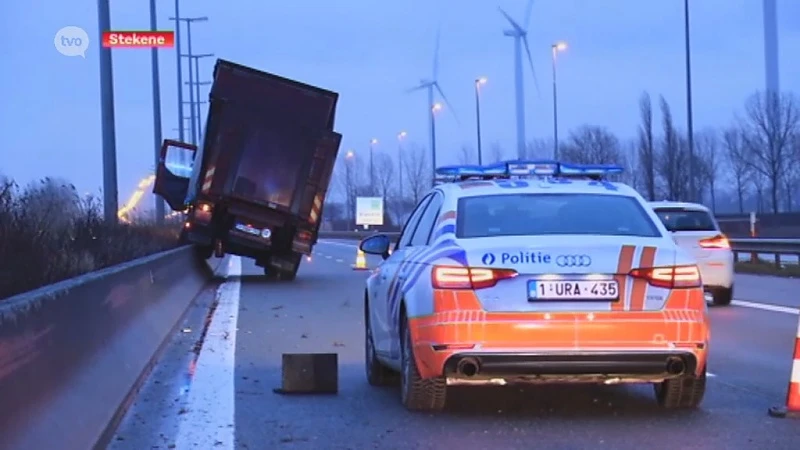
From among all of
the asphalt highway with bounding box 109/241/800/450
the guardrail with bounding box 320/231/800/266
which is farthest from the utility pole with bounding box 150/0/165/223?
the asphalt highway with bounding box 109/241/800/450

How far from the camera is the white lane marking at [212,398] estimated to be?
7.51 metres

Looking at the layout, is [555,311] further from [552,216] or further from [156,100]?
[156,100]

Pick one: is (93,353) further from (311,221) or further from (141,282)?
(311,221)

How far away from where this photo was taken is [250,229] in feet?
82.9

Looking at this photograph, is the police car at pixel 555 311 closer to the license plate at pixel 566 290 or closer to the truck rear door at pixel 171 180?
the license plate at pixel 566 290

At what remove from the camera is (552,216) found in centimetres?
837

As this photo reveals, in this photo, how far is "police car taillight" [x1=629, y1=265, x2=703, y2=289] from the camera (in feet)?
24.9

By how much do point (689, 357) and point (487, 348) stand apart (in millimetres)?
1296

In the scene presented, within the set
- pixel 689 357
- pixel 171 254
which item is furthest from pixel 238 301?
pixel 689 357

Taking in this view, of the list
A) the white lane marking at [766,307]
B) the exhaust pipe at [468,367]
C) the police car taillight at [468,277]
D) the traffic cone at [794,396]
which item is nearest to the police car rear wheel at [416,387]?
the exhaust pipe at [468,367]

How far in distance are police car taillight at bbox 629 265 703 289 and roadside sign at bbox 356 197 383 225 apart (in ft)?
277

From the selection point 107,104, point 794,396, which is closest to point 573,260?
point 794,396

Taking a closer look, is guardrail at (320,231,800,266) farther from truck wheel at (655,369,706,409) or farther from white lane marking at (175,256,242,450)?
truck wheel at (655,369,706,409)

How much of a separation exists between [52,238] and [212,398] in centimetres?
380
